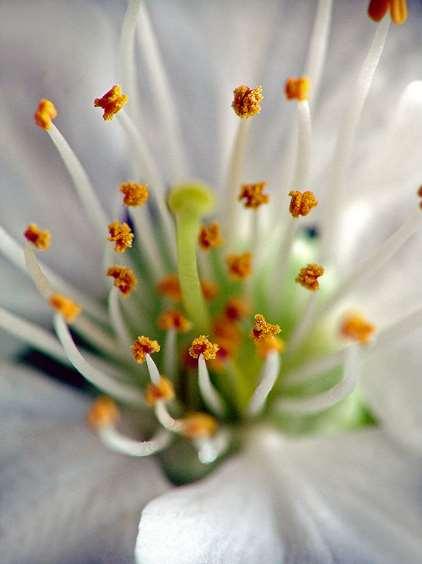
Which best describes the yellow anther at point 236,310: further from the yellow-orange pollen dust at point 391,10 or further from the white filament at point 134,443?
the yellow-orange pollen dust at point 391,10

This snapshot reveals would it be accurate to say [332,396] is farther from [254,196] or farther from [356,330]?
[254,196]

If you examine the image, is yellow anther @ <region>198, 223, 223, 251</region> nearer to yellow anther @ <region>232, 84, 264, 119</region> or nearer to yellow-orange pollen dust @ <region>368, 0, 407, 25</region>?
yellow anther @ <region>232, 84, 264, 119</region>

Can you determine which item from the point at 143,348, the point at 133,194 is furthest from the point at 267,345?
the point at 133,194

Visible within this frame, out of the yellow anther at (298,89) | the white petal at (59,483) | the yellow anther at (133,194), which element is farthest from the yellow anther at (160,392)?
the yellow anther at (298,89)

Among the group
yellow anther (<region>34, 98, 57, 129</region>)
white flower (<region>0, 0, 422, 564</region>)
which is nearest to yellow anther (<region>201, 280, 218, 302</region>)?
white flower (<region>0, 0, 422, 564</region>)

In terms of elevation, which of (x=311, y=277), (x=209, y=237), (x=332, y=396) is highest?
(x=209, y=237)
